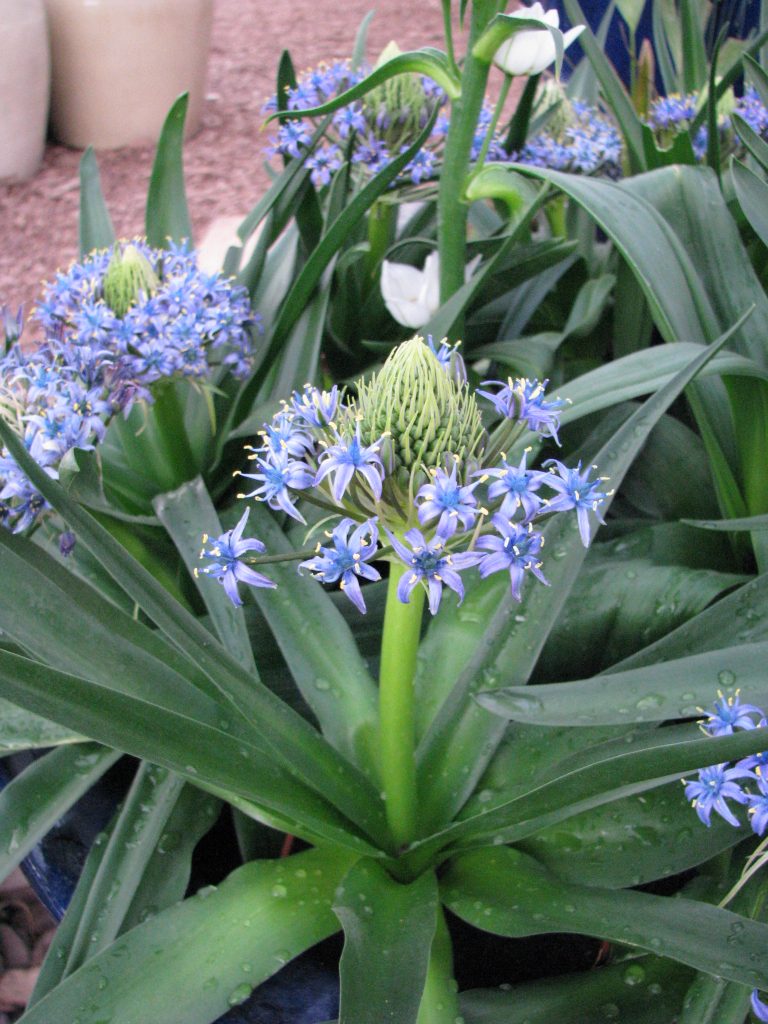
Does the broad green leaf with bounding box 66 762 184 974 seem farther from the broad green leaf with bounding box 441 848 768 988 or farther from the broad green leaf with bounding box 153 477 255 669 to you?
the broad green leaf with bounding box 441 848 768 988

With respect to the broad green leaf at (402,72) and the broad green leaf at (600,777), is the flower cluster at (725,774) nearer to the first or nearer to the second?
the broad green leaf at (600,777)

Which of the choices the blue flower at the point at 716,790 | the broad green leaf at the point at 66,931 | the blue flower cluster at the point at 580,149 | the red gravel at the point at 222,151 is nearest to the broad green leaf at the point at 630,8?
the blue flower cluster at the point at 580,149

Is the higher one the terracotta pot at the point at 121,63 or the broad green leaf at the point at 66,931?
the terracotta pot at the point at 121,63

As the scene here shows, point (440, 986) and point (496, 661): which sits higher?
point (496, 661)

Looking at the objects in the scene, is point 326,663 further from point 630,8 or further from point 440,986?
point 630,8

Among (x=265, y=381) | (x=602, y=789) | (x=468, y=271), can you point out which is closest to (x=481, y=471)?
(x=602, y=789)

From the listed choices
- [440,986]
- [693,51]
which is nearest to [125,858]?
[440,986]
